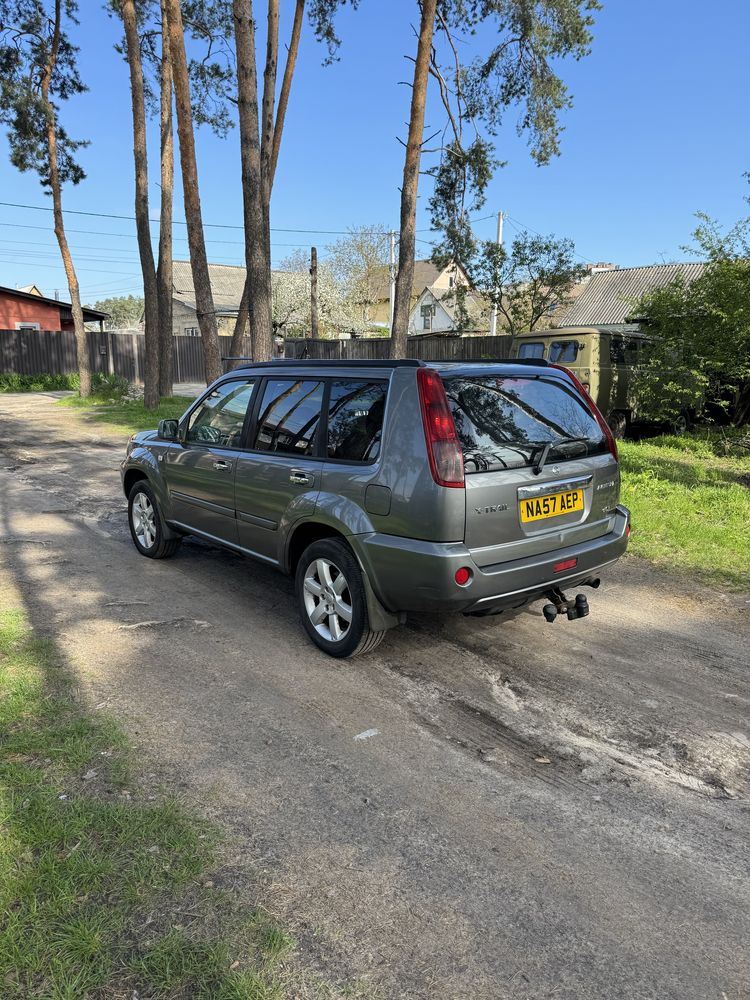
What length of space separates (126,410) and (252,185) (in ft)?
33.3

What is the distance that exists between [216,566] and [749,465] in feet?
30.7

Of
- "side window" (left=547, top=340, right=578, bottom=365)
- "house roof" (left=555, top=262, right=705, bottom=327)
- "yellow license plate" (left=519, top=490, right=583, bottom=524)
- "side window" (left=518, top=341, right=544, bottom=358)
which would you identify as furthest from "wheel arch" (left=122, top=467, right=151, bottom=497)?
"house roof" (left=555, top=262, right=705, bottom=327)

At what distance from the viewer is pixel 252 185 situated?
11086 mm

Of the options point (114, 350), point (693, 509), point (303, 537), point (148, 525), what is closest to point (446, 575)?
point (303, 537)

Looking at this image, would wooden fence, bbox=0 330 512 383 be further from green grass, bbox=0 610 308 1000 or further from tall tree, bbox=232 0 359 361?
green grass, bbox=0 610 308 1000

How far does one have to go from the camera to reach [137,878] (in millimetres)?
2311

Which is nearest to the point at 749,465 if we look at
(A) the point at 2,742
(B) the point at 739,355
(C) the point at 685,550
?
(B) the point at 739,355

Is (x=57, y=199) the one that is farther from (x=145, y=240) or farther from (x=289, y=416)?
(x=289, y=416)

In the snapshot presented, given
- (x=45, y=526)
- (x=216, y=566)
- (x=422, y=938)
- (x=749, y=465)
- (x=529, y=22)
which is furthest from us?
(x=529, y=22)

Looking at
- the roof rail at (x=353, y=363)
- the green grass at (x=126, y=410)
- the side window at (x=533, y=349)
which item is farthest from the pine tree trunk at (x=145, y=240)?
the roof rail at (x=353, y=363)

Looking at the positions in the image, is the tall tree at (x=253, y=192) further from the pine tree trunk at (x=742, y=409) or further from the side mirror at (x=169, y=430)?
the pine tree trunk at (x=742, y=409)

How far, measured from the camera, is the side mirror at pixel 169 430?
5.60 metres

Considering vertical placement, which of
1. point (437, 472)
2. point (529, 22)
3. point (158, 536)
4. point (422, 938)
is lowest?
point (422, 938)

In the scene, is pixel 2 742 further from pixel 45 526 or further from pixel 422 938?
pixel 45 526
